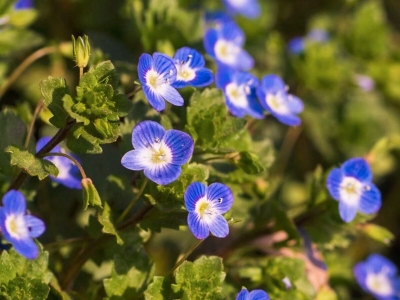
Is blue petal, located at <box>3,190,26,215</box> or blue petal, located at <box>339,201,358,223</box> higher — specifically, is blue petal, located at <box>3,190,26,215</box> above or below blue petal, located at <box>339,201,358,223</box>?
above

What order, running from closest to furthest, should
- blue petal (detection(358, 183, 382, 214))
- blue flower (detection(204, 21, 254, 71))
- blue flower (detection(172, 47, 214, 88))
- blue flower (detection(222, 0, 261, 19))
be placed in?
blue flower (detection(172, 47, 214, 88))
blue petal (detection(358, 183, 382, 214))
blue flower (detection(204, 21, 254, 71))
blue flower (detection(222, 0, 261, 19))

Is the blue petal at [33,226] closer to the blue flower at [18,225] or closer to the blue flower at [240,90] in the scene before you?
the blue flower at [18,225]

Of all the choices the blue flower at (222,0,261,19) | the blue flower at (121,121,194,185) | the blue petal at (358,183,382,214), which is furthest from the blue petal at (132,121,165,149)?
the blue flower at (222,0,261,19)

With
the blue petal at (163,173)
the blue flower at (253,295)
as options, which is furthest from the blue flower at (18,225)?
the blue flower at (253,295)

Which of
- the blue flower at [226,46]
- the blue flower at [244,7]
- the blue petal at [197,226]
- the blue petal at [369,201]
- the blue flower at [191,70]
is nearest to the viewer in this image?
the blue petal at [197,226]

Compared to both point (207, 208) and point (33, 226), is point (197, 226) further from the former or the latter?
point (33, 226)

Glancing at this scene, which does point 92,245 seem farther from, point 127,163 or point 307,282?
point 307,282

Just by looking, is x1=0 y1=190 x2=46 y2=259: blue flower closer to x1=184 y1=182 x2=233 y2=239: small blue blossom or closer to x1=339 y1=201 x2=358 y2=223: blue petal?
x1=184 y1=182 x2=233 y2=239: small blue blossom
